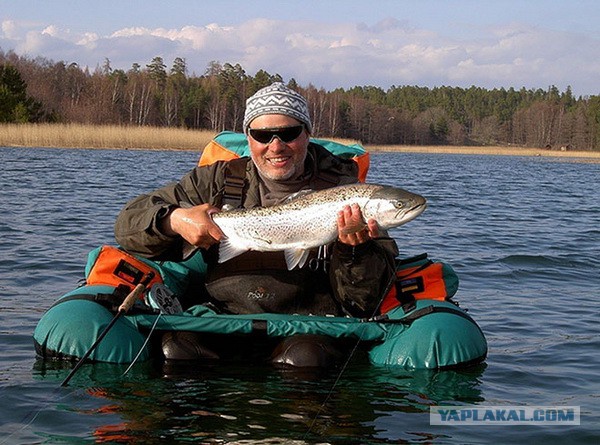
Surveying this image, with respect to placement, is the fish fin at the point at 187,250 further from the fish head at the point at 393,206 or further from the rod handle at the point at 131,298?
the fish head at the point at 393,206

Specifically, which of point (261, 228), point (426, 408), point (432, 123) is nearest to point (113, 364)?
point (261, 228)

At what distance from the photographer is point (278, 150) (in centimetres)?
567

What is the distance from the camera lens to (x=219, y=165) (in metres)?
6.14

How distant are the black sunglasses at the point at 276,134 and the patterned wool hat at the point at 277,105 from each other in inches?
3.6

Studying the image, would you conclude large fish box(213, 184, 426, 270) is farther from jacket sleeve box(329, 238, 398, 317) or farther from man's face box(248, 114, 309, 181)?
man's face box(248, 114, 309, 181)

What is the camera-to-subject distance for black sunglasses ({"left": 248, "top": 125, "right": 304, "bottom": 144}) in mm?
5641

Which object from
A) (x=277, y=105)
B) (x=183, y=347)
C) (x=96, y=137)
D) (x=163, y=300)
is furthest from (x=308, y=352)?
(x=96, y=137)

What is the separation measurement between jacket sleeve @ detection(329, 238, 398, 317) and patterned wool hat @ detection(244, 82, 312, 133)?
2.97ft

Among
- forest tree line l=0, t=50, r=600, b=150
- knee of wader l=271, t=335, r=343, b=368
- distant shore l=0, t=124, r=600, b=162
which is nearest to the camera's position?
knee of wader l=271, t=335, r=343, b=368

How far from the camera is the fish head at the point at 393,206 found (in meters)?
4.86

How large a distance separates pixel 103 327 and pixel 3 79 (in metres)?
49.1

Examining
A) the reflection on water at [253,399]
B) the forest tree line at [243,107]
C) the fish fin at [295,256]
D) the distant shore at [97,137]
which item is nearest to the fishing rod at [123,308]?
the reflection on water at [253,399]

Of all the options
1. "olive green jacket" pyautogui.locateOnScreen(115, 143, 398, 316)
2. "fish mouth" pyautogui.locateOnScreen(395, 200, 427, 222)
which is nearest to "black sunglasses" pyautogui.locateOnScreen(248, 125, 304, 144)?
"olive green jacket" pyautogui.locateOnScreen(115, 143, 398, 316)

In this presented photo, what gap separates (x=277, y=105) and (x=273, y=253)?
3.25 ft
